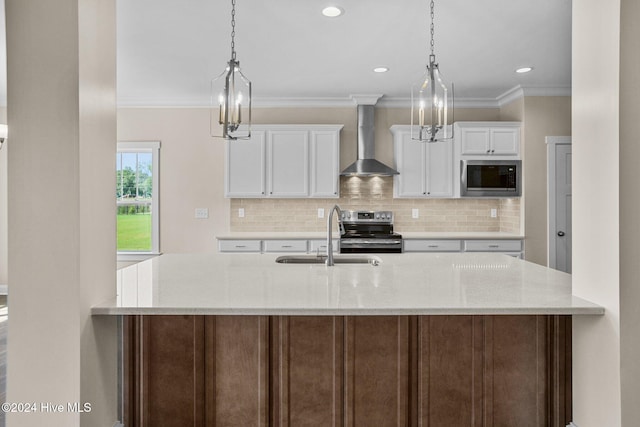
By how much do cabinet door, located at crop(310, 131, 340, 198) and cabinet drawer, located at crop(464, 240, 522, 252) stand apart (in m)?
1.60

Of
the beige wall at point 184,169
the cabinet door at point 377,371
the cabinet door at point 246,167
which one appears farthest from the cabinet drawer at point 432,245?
the cabinet door at point 377,371

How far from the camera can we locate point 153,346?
1.90 meters

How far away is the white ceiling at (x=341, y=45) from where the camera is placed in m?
2.91

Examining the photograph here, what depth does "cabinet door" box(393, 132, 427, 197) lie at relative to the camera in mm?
5059

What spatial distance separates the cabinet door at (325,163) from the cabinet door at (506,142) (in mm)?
1802

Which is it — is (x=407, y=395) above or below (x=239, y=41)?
below

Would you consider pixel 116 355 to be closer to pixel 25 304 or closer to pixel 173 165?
pixel 25 304

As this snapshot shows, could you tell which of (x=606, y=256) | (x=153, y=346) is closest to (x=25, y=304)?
(x=153, y=346)

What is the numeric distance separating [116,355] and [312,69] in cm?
314

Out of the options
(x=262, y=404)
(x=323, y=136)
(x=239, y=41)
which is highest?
(x=239, y=41)

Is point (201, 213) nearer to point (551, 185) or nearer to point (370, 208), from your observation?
point (370, 208)

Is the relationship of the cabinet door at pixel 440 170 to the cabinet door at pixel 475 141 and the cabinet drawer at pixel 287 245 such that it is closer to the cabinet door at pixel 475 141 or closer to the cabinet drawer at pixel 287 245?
the cabinet door at pixel 475 141

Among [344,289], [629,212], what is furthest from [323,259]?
[629,212]

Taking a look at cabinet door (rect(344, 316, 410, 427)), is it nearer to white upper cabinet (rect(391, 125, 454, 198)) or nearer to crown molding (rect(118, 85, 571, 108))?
white upper cabinet (rect(391, 125, 454, 198))
